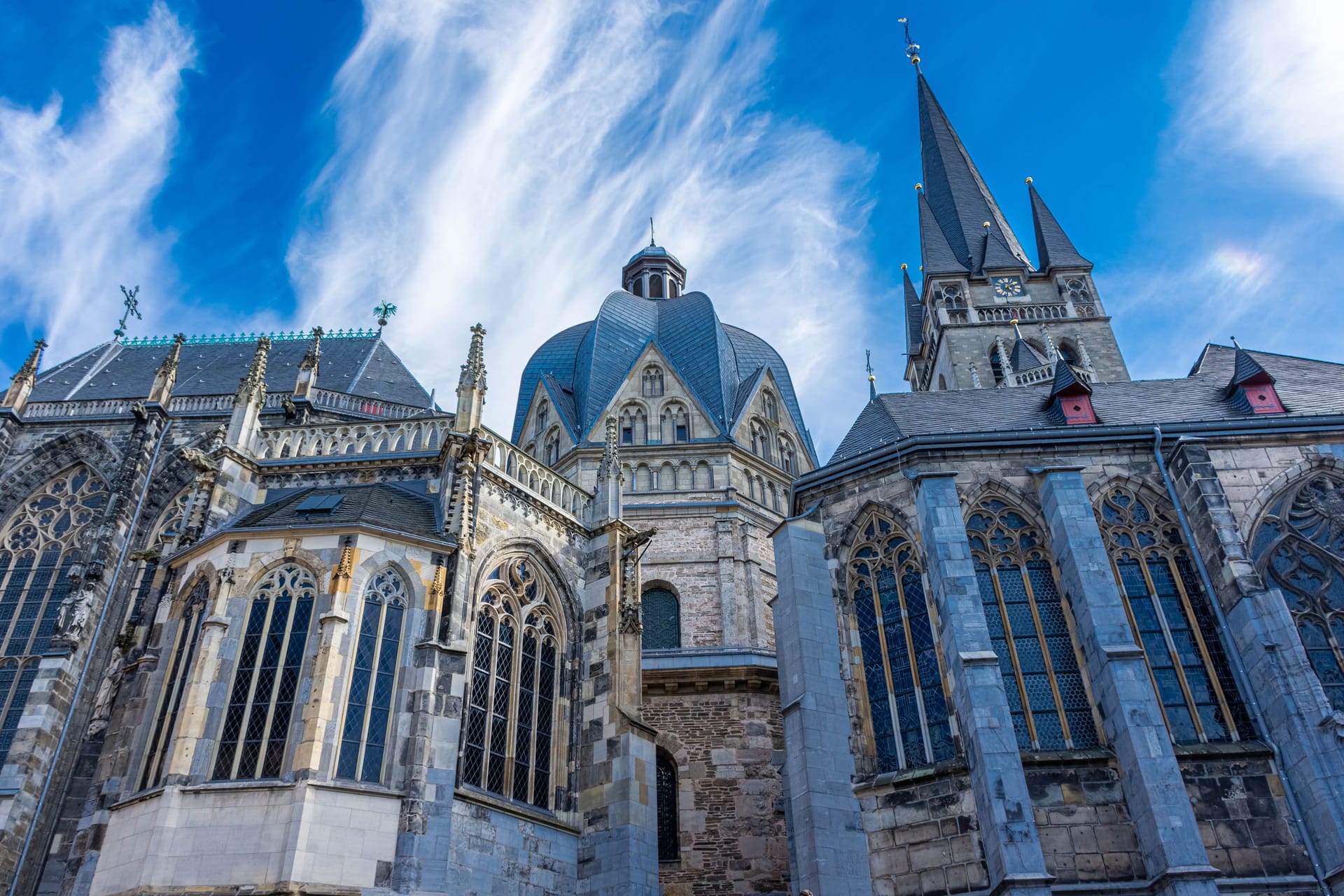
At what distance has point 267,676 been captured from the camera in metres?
12.0

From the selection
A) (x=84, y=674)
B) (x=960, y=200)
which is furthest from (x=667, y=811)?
(x=960, y=200)

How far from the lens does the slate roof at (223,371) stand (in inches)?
916

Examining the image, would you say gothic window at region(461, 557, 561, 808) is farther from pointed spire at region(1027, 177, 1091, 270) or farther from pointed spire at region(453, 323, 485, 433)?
pointed spire at region(1027, 177, 1091, 270)

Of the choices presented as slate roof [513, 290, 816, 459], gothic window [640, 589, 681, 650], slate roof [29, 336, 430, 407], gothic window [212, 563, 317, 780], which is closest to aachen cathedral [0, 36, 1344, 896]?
gothic window [212, 563, 317, 780]

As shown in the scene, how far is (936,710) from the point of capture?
13.0 m

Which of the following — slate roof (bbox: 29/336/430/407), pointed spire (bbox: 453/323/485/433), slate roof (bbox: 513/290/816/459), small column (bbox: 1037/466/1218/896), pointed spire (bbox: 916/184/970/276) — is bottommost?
small column (bbox: 1037/466/1218/896)

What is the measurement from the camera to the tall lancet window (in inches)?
504

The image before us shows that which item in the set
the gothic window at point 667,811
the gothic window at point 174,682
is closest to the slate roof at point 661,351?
the gothic window at point 667,811

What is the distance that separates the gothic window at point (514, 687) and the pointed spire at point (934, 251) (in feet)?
82.6

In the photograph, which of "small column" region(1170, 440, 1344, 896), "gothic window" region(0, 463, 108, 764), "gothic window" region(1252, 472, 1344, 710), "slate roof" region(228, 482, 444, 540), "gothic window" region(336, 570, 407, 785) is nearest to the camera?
"small column" region(1170, 440, 1344, 896)

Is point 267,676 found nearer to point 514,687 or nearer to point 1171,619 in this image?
point 514,687

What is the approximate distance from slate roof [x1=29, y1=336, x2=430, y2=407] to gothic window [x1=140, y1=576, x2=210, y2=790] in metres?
10.00

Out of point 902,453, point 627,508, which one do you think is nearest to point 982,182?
point 627,508

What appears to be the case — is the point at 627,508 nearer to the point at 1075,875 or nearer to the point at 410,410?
the point at 410,410
